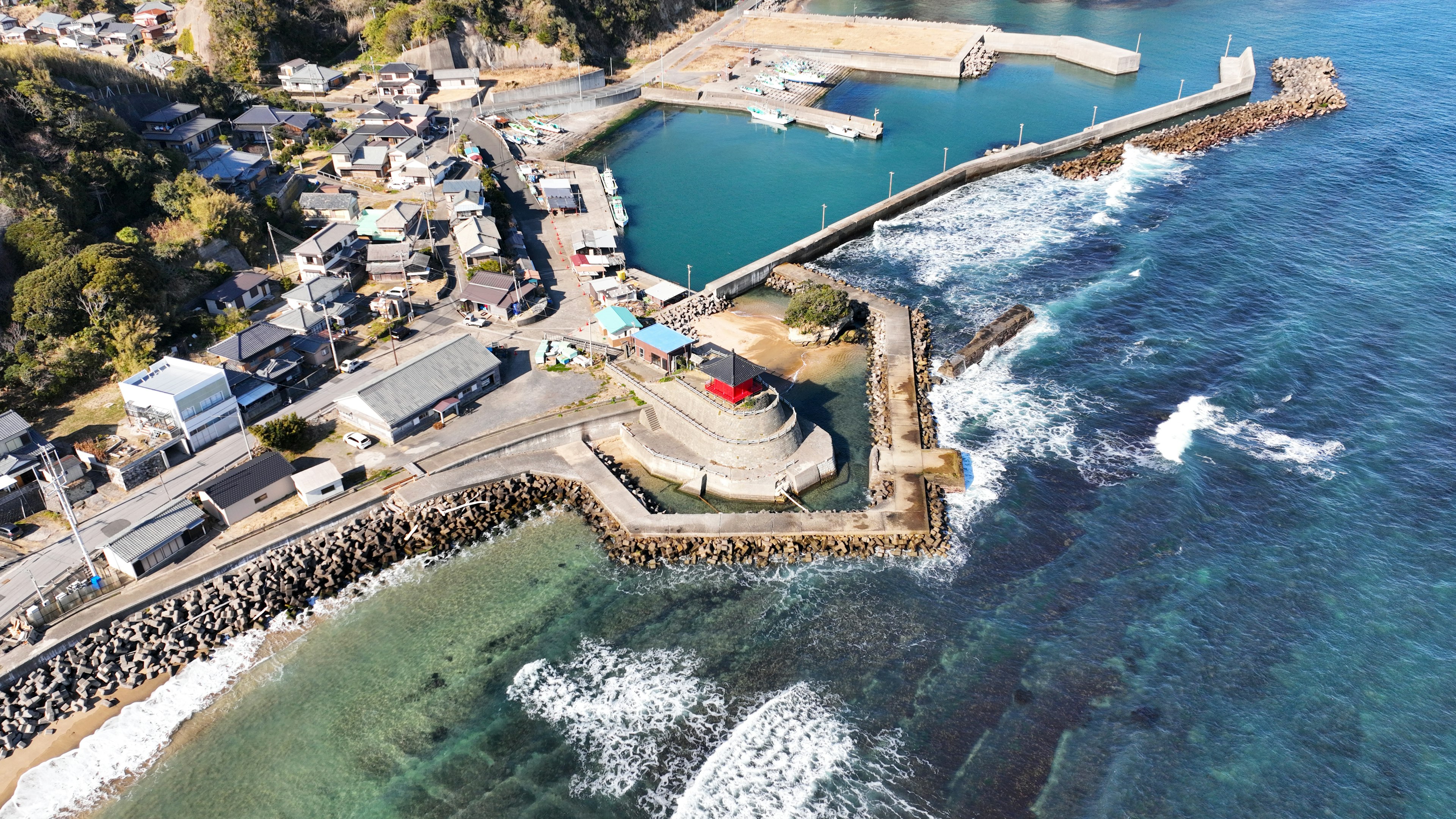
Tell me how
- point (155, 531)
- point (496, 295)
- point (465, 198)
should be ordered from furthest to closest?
point (465, 198) < point (496, 295) < point (155, 531)

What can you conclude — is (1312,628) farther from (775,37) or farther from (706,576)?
(775,37)

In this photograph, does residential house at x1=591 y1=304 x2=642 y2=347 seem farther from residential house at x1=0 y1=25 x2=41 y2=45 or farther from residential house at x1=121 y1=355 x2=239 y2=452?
residential house at x1=0 y1=25 x2=41 y2=45

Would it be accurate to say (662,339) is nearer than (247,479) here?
No

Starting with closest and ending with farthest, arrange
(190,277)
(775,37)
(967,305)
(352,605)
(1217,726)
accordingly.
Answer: (1217,726)
(352,605)
(190,277)
(967,305)
(775,37)

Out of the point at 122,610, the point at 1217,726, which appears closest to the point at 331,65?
the point at 122,610

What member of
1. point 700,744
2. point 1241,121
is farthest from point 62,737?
point 1241,121

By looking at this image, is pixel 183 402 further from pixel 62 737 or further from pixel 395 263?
pixel 395 263
